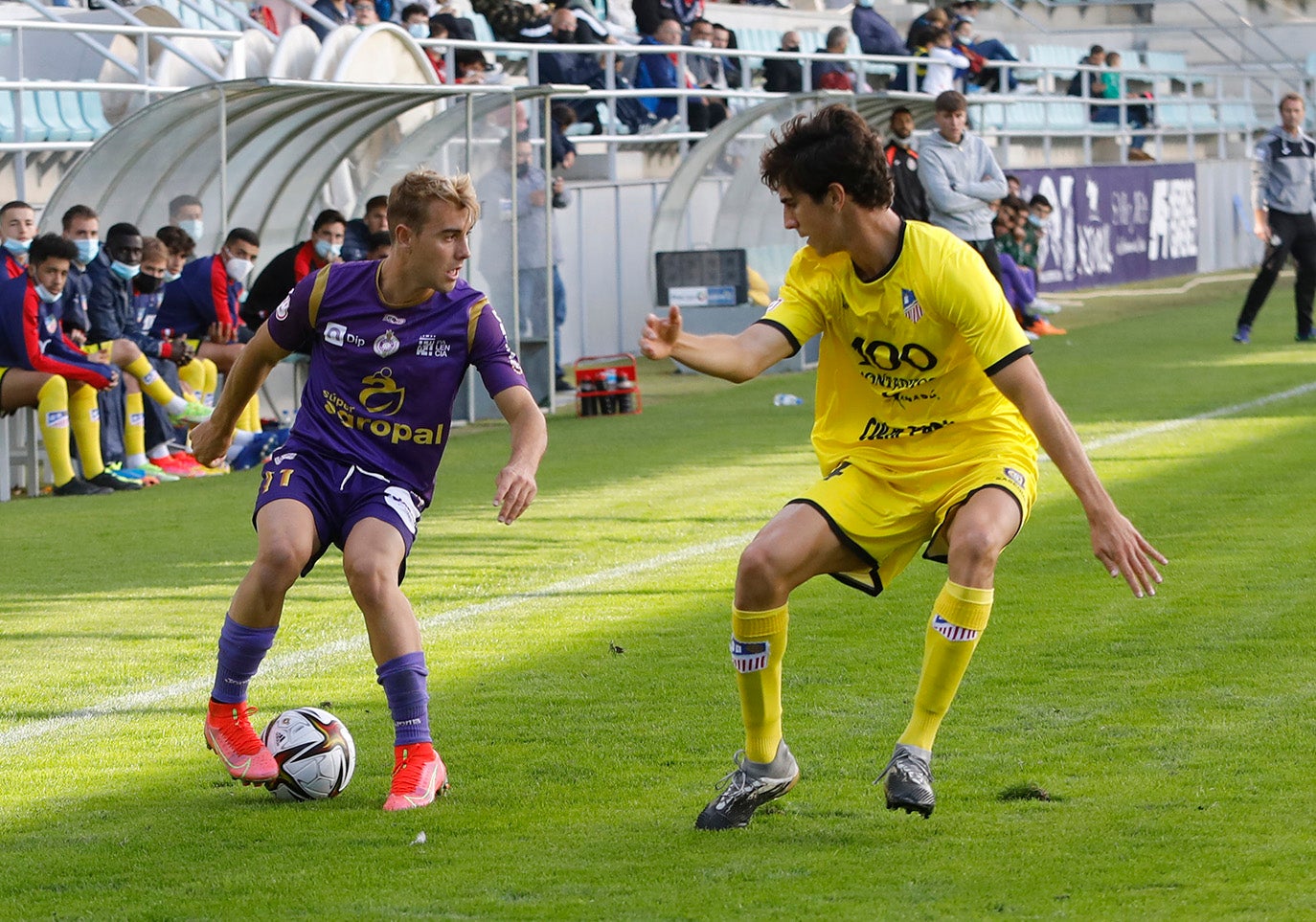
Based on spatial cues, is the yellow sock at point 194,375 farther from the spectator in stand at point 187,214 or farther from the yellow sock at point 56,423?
the yellow sock at point 56,423

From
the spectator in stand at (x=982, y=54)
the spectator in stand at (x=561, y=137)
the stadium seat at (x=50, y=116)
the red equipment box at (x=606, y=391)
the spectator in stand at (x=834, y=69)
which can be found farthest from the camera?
the spectator in stand at (x=982, y=54)

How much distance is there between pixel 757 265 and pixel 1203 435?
833 cm

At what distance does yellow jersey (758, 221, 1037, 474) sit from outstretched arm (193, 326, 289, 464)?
1.35m

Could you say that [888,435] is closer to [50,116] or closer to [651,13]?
[50,116]

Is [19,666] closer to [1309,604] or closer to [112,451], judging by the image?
[1309,604]

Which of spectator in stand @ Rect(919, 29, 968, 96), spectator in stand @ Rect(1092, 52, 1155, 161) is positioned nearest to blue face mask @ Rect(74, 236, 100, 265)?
spectator in stand @ Rect(919, 29, 968, 96)

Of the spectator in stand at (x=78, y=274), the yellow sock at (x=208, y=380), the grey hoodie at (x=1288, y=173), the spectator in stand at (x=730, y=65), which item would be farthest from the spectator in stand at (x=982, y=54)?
the spectator in stand at (x=78, y=274)

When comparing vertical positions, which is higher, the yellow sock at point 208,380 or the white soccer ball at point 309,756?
the yellow sock at point 208,380

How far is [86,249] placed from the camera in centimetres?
1257

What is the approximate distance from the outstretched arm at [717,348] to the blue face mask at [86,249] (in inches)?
335

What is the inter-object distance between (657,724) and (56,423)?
286 inches

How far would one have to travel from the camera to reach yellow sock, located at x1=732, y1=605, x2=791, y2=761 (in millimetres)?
4758

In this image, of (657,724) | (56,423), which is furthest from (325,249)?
(657,724)

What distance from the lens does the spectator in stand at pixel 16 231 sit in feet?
40.4
